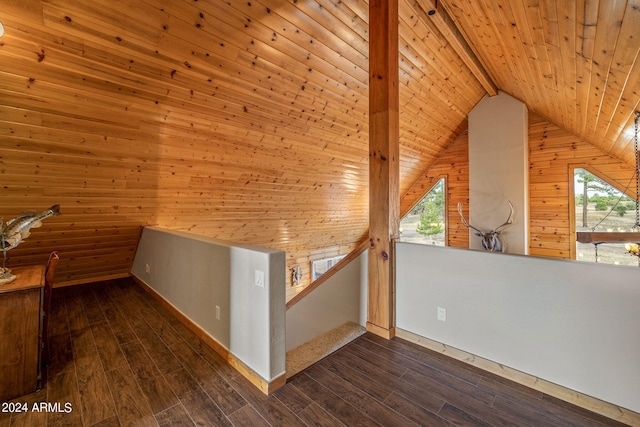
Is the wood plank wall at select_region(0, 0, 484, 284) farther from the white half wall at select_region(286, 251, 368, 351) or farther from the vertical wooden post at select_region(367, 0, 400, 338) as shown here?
the white half wall at select_region(286, 251, 368, 351)

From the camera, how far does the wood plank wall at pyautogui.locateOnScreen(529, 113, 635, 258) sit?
4316 millimetres

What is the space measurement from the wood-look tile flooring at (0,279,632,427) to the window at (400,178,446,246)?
4250mm

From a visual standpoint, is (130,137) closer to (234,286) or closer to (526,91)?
(234,286)

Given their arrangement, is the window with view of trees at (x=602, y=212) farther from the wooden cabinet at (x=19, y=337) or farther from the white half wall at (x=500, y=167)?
the wooden cabinet at (x=19, y=337)

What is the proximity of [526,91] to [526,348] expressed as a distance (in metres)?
3.67

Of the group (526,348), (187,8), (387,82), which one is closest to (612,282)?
(526,348)

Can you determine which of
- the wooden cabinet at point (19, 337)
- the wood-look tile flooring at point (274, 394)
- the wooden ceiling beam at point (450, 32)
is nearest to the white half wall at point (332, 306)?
the wood-look tile flooring at point (274, 394)

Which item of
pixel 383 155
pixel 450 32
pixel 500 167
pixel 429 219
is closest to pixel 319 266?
pixel 429 219

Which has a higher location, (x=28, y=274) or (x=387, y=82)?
(x=387, y=82)

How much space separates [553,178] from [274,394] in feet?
18.0

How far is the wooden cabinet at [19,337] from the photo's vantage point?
1.59m

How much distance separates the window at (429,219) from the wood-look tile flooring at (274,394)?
425 cm

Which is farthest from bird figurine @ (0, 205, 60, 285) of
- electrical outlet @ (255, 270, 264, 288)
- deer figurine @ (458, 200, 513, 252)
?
deer figurine @ (458, 200, 513, 252)

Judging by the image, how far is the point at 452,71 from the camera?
3785mm
